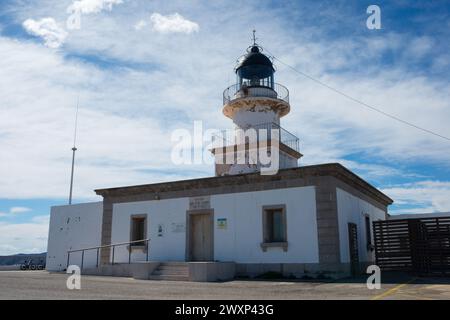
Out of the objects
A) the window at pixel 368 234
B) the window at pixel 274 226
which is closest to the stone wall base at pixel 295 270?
the window at pixel 274 226

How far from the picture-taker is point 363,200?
1931cm

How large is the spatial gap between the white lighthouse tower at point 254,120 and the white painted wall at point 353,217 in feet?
13.0

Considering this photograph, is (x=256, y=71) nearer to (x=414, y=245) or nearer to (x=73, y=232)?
(x=414, y=245)

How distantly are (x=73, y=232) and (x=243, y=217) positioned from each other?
10.3 m

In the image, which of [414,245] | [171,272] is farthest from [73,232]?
[414,245]

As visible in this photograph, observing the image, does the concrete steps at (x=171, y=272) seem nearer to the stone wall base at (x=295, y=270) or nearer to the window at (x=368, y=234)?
the stone wall base at (x=295, y=270)

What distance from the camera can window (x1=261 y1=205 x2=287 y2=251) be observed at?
15.5m

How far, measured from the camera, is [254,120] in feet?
69.2

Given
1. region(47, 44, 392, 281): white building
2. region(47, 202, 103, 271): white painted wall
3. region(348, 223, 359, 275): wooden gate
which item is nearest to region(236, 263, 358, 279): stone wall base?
region(47, 44, 392, 281): white building

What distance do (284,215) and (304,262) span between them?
70.1 inches

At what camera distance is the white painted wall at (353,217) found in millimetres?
15328
